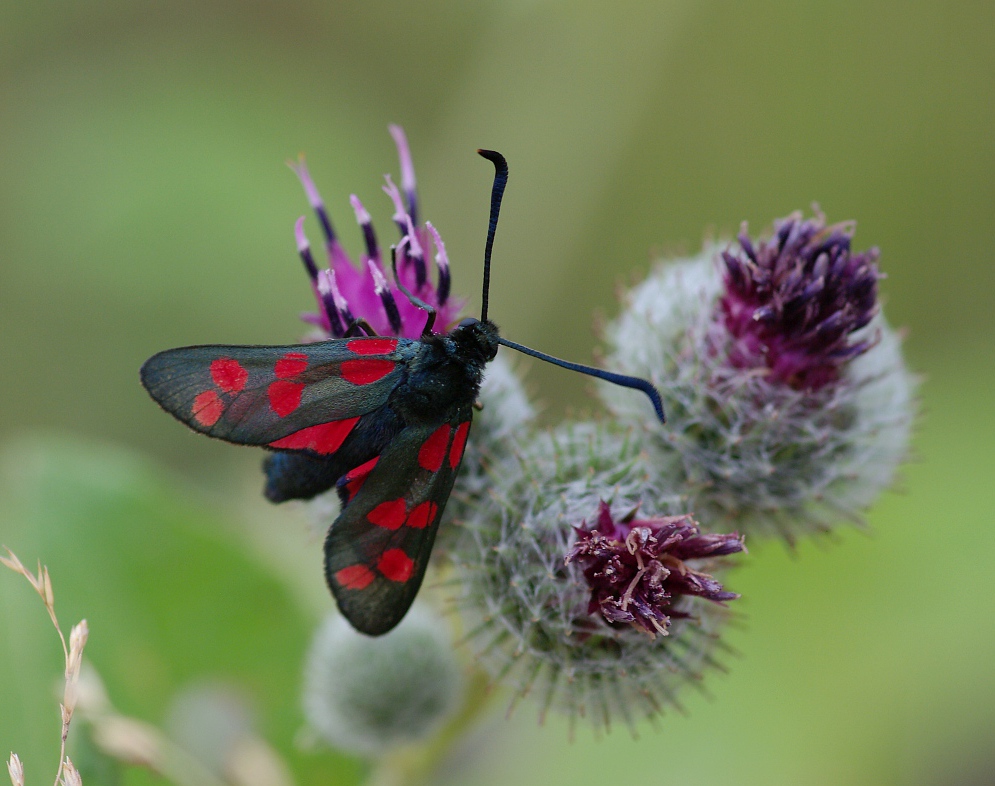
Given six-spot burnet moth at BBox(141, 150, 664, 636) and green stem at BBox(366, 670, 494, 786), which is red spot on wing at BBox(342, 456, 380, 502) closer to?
six-spot burnet moth at BBox(141, 150, 664, 636)

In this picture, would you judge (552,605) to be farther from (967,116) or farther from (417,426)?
(967,116)

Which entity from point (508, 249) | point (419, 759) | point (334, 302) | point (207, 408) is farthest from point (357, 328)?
point (508, 249)

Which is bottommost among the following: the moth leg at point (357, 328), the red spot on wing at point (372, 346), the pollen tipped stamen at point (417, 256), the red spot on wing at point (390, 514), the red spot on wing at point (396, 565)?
the red spot on wing at point (396, 565)

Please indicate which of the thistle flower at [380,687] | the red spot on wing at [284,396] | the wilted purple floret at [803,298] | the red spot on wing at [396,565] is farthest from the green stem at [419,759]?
the wilted purple floret at [803,298]

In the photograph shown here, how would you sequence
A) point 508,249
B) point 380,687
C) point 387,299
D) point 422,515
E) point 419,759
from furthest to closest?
1. point 508,249
2. point 419,759
3. point 380,687
4. point 387,299
5. point 422,515

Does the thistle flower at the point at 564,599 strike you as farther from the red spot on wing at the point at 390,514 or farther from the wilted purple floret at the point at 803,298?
the wilted purple floret at the point at 803,298

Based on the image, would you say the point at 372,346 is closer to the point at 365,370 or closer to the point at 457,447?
the point at 365,370
